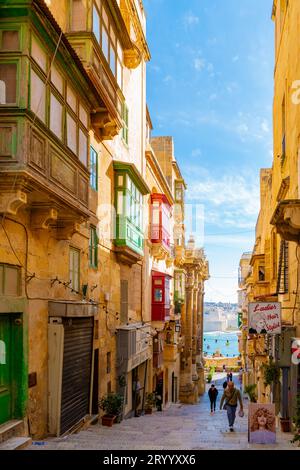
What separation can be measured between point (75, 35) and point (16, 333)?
704cm

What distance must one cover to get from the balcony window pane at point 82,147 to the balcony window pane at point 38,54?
7.51 ft

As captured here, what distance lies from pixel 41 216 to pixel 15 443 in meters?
3.55

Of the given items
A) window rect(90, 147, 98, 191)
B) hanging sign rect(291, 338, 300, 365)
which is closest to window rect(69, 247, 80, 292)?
window rect(90, 147, 98, 191)

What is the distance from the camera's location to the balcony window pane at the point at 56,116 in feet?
29.5

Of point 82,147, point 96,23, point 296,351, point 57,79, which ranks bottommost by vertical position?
point 296,351

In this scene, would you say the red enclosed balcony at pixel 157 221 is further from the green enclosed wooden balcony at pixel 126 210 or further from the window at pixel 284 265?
the window at pixel 284 265

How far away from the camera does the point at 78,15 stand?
12.5 meters

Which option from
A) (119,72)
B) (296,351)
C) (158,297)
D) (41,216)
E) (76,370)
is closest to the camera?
(41,216)

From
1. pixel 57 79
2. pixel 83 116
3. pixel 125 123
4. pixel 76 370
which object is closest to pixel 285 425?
pixel 76 370

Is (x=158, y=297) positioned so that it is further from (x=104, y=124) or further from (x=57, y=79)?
(x=57, y=79)

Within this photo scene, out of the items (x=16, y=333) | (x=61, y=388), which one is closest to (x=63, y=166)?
(x=16, y=333)
